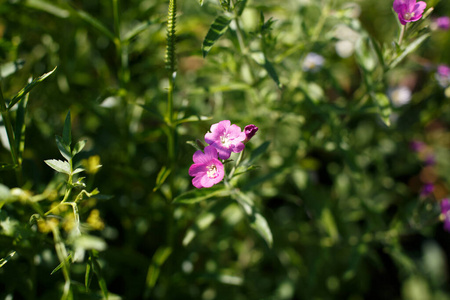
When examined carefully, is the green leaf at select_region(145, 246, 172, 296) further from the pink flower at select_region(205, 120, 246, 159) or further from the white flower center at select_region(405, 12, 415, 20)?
the white flower center at select_region(405, 12, 415, 20)

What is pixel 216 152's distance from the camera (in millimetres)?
1499

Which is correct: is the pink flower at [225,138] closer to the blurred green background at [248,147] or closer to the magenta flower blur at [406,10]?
the blurred green background at [248,147]

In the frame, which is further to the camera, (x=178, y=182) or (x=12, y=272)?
(x=178, y=182)

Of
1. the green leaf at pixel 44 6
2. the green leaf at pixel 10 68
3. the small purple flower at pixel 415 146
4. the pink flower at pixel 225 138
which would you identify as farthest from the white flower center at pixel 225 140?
the small purple flower at pixel 415 146

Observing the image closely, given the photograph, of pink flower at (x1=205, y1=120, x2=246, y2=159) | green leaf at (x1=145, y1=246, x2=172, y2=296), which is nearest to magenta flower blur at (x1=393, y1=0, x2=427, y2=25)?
pink flower at (x1=205, y1=120, x2=246, y2=159)

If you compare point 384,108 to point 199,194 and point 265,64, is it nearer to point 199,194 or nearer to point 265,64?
point 265,64

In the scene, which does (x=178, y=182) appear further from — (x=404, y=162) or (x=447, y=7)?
(x=447, y=7)

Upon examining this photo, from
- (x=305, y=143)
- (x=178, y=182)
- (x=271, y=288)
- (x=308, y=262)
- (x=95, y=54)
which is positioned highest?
(x=95, y=54)

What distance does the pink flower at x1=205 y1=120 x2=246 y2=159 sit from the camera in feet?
4.85

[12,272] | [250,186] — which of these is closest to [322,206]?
[250,186]

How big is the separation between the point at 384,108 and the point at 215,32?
0.93 metres

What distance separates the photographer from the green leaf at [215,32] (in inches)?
62.8

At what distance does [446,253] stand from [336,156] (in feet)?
4.61

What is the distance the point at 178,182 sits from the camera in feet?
7.75
